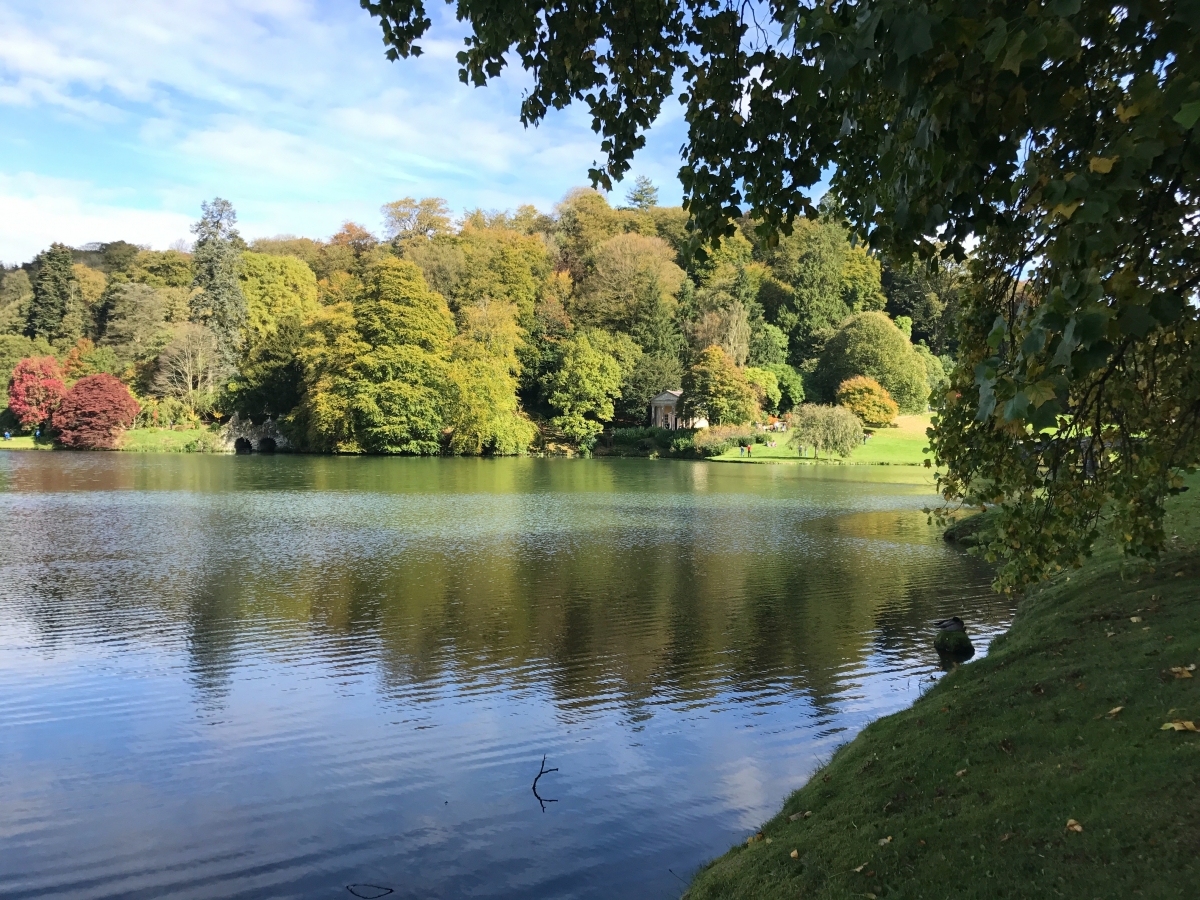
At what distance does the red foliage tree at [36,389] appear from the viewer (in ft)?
200

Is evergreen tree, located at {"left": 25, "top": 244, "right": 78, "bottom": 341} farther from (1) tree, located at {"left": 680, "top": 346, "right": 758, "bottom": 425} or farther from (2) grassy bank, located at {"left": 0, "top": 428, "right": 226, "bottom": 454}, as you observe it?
(1) tree, located at {"left": 680, "top": 346, "right": 758, "bottom": 425}

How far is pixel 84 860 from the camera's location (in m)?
6.22

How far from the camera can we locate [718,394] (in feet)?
204

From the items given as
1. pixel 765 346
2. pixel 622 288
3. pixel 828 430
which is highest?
pixel 622 288

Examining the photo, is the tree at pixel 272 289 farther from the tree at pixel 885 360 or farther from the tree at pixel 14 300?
the tree at pixel 885 360

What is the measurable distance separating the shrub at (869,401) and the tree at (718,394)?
29.0 ft

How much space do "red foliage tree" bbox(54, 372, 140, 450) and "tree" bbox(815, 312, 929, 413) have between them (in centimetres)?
5763

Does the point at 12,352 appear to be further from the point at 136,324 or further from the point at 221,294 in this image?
the point at 221,294

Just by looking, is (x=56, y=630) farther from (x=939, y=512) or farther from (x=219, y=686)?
(x=939, y=512)

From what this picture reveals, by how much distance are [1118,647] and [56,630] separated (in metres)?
14.1

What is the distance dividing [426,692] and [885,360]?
65109 millimetres

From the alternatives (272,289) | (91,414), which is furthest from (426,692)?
(272,289)

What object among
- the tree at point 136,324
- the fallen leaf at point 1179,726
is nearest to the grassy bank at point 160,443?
the tree at point 136,324

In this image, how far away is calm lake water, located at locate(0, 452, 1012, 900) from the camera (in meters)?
6.38
